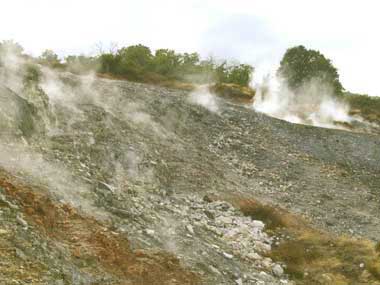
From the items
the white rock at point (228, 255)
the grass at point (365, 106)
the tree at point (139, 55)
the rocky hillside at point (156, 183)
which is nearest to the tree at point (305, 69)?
the grass at point (365, 106)

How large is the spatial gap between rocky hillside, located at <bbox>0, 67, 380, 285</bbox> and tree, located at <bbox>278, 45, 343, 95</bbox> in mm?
24588

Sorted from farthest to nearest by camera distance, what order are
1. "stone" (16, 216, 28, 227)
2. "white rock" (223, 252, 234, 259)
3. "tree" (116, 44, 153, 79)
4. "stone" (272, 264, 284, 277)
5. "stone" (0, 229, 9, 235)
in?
"tree" (116, 44, 153, 79) → "stone" (272, 264, 284, 277) → "white rock" (223, 252, 234, 259) → "stone" (16, 216, 28, 227) → "stone" (0, 229, 9, 235)

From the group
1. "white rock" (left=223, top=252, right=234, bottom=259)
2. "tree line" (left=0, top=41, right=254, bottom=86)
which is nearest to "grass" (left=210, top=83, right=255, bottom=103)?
"tree line" (left=0, top=41, right=254, bottom=86)

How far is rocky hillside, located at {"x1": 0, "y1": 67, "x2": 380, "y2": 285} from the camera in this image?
42.6ft

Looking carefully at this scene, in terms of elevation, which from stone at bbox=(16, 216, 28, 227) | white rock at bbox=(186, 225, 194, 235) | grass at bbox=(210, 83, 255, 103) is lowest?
white rock at bbox=(186, 225, 194, 235)

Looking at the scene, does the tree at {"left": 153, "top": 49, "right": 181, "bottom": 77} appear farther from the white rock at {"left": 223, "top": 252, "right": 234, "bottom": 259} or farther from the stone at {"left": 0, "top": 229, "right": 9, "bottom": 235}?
the stone at {"left": 0, "top": 229, "right": 9, "bottom": 235}

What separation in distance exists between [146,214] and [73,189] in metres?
2.73

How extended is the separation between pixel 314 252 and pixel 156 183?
23.6 ft

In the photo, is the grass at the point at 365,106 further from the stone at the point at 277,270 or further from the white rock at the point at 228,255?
the white rock at the point at 228,255

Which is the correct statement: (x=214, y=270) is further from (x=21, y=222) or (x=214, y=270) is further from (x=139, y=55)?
(x=139, y=55)

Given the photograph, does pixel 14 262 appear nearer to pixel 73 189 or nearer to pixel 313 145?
pixel 73 189

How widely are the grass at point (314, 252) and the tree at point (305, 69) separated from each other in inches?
1586

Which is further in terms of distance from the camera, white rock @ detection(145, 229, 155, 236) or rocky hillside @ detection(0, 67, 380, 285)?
white rock @ detection(145, 229, 155, 236)

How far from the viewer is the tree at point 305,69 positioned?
60.7 m
